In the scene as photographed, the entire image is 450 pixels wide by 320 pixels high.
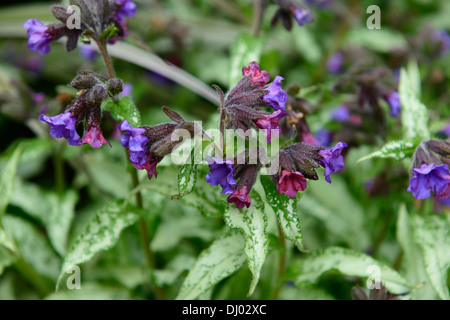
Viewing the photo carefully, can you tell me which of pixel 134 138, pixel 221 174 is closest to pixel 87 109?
pixel 134 138

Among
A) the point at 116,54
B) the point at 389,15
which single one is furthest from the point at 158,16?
the point at 389,15

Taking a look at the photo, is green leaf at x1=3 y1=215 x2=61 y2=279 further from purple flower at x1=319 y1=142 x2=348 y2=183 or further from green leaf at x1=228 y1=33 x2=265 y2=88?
purple flower at x1=319 y1=142 x2=348 y2=183

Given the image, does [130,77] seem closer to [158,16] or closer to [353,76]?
[158,16]

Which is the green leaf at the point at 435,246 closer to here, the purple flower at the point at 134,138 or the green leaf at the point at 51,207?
the purple flower at the point at 134,138

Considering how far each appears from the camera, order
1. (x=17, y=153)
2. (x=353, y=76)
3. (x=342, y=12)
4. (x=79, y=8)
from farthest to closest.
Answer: (x=342, y=12) < (x=353, y=76) < (x=17, y=153) < (x=79, y=8)

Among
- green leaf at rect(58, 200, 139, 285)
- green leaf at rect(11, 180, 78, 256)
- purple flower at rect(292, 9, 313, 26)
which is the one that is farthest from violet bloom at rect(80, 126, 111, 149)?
purple flower at rect(292, 9, 313, 26)

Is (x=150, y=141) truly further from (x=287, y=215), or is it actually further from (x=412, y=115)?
(x=412, y=115)
